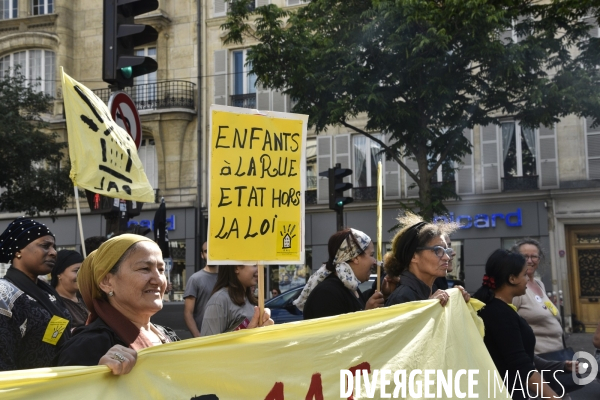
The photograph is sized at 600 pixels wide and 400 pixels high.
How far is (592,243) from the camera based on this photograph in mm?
20797

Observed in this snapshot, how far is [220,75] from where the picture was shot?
2566 cm

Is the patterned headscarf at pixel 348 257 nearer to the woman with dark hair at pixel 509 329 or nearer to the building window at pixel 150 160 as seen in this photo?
the woman with dark hair at pixel 509 329

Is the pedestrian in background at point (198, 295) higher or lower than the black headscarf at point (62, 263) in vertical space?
lower

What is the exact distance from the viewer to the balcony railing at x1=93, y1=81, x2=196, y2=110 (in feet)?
84.4

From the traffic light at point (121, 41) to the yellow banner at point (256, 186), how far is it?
120 inches

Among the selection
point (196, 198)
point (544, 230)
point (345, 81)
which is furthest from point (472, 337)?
point (196, 198)

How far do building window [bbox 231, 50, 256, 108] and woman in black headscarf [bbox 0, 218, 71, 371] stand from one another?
21600 millimetres

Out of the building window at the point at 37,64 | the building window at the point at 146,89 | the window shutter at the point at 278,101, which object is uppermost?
the building window at the point at 37,64

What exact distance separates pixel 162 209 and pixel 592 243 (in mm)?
11957

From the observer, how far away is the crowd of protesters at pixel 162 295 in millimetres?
2828

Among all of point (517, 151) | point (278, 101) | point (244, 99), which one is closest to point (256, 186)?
point (517, 151)

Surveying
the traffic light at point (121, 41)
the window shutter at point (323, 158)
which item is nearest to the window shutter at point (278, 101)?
the window shutter at point (323, 158)

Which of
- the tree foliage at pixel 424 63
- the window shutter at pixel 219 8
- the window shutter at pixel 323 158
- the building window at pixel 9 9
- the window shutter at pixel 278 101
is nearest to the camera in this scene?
the tree foliage at pixel 424 63

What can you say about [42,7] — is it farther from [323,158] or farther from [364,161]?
[364,161]
